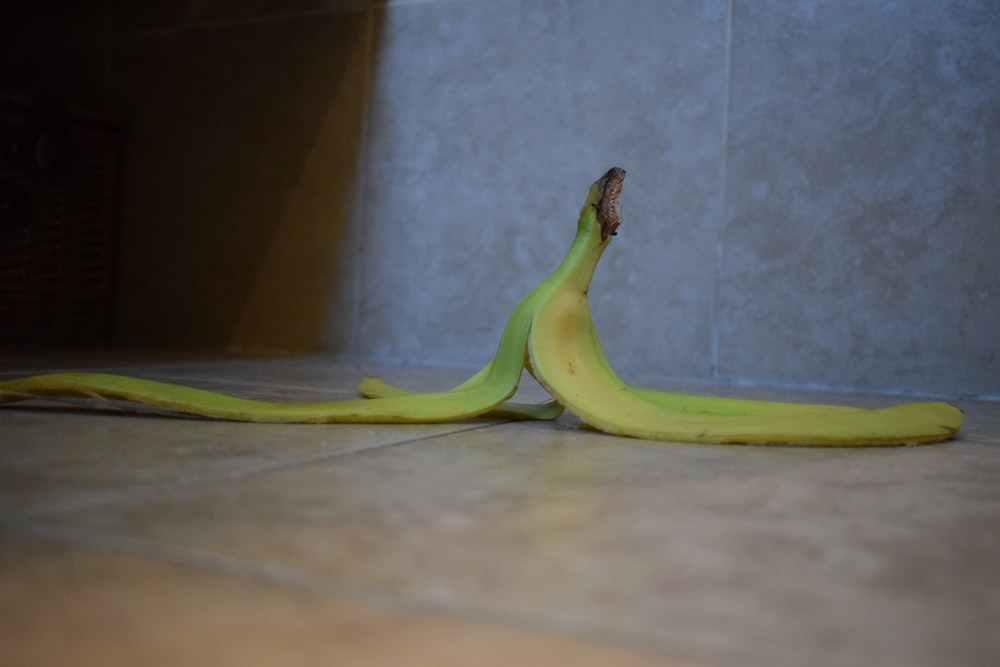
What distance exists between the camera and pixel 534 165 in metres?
1.86

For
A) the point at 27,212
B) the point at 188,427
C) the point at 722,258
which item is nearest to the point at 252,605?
the point at 188,427

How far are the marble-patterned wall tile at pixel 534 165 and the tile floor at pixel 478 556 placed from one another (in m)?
1.06

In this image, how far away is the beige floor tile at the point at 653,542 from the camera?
0.32 m

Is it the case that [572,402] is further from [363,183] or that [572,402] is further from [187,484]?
[363,183]

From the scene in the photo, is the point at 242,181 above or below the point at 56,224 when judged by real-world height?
above

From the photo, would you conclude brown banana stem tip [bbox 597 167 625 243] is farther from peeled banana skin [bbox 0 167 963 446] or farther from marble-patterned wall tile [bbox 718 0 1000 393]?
marble-patterned wall tile [bbox 718 0 1000 393]

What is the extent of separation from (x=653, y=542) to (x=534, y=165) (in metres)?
1.50

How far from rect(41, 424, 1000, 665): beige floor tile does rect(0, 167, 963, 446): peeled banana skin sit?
128 millimetres

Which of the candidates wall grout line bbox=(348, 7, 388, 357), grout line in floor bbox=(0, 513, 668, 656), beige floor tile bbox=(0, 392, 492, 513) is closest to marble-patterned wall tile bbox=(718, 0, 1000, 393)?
wall grout line bbox=(348, 7, 388, 357)

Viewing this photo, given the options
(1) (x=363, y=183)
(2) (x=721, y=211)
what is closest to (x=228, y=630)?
(2) (x=721, y=211)

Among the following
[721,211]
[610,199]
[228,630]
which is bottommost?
[228,630]

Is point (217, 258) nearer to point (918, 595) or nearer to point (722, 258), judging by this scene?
point (722, 258)

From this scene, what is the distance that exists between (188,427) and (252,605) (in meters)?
0.48

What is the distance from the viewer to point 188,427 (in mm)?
774
